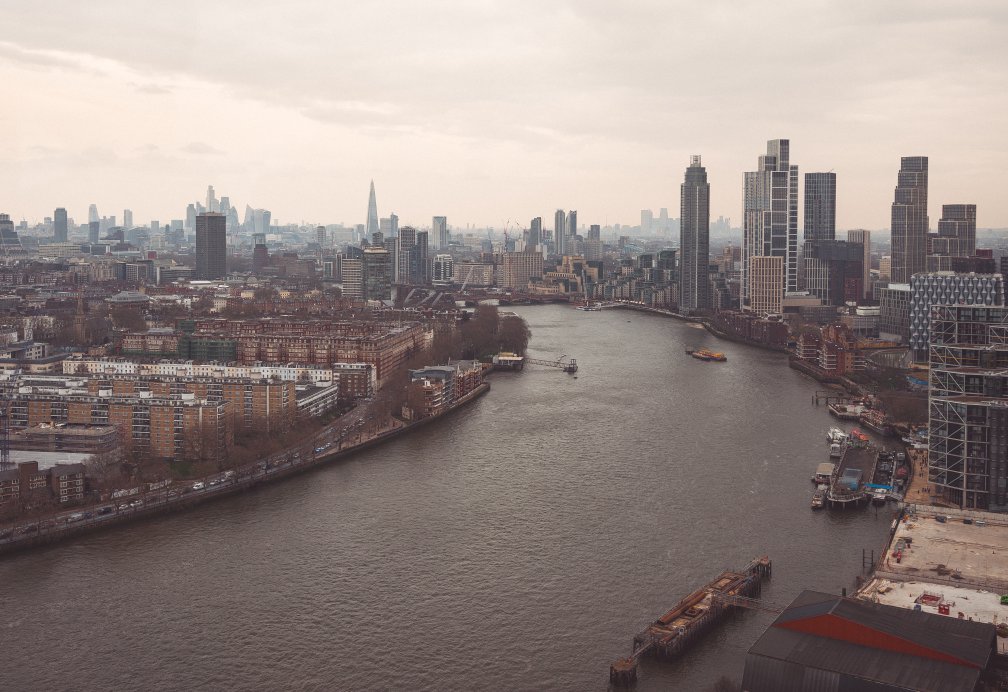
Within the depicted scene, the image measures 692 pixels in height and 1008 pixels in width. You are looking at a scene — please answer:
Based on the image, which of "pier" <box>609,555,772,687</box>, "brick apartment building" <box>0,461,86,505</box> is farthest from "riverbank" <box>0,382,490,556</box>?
"pier" <box>609,555,772,687</box>

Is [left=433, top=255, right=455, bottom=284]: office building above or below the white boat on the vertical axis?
above

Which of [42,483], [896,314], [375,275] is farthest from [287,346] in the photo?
[375,275]

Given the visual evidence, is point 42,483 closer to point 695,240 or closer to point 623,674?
point 623,674

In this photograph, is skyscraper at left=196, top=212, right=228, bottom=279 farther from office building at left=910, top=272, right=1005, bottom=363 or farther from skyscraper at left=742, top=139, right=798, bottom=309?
office building at left=910, top=272, right=1005, bottom=363

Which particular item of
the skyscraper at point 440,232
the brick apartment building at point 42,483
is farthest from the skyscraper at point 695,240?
the skyscraper at point 440,232

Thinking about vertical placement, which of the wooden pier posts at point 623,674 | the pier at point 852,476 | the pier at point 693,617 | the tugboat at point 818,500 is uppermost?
the pier at point 852,476

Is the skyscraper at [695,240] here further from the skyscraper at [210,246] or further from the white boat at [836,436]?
the white boat at [836,436]

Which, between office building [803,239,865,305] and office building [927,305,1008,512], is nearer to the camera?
office building [927,305,1008,512]
